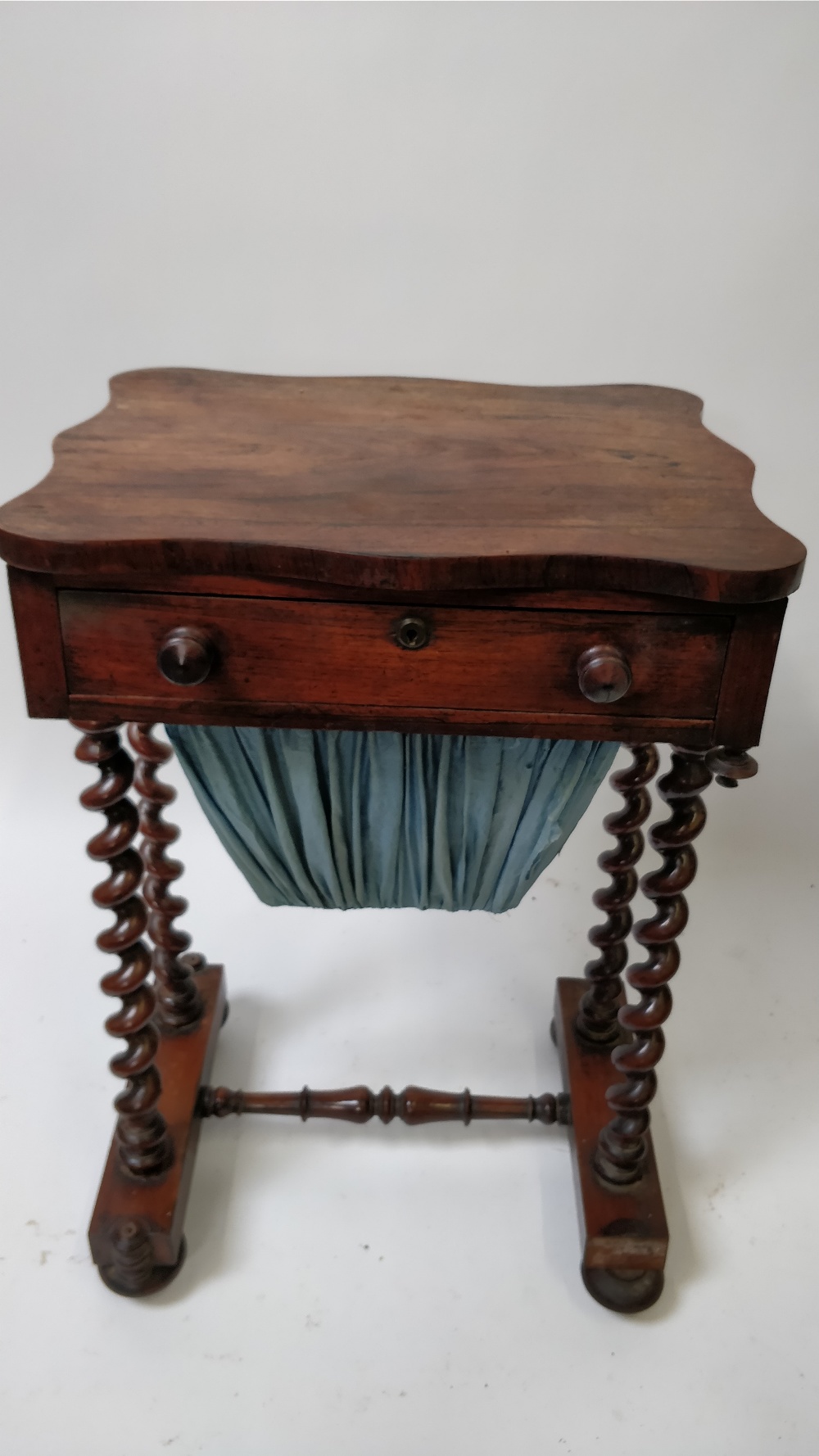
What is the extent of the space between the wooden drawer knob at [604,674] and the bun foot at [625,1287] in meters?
0.95

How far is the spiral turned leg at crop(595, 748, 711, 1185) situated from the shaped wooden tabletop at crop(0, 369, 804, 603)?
11.4 inches

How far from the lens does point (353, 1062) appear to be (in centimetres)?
201

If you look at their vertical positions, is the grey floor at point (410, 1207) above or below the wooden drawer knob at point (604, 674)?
below

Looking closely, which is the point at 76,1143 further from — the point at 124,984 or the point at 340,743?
the point at 340,743

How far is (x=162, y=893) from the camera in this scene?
1.87m

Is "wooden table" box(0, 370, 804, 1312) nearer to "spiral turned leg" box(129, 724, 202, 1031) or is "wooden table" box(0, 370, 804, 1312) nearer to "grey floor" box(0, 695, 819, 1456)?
"grey floor" box(0, 695, 819, 1456)

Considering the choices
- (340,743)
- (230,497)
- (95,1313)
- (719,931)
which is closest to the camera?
(230,497)

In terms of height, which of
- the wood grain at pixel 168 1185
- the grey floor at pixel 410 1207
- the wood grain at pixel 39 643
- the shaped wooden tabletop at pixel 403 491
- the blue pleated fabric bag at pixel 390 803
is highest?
the shaped wooden tabletop at pixel 403 491

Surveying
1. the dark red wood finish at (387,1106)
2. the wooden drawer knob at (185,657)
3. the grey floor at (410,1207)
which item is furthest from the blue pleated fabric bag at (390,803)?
the grey floor at (410,1207)

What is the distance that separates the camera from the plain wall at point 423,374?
1566 millimetres

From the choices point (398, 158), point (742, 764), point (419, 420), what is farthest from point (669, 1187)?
point (398, 158)

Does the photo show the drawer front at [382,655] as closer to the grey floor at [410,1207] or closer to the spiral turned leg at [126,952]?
the spiral turned leg at [126,952]

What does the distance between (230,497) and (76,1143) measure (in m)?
1.16

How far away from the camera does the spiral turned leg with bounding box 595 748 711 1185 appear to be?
1.40 metres
